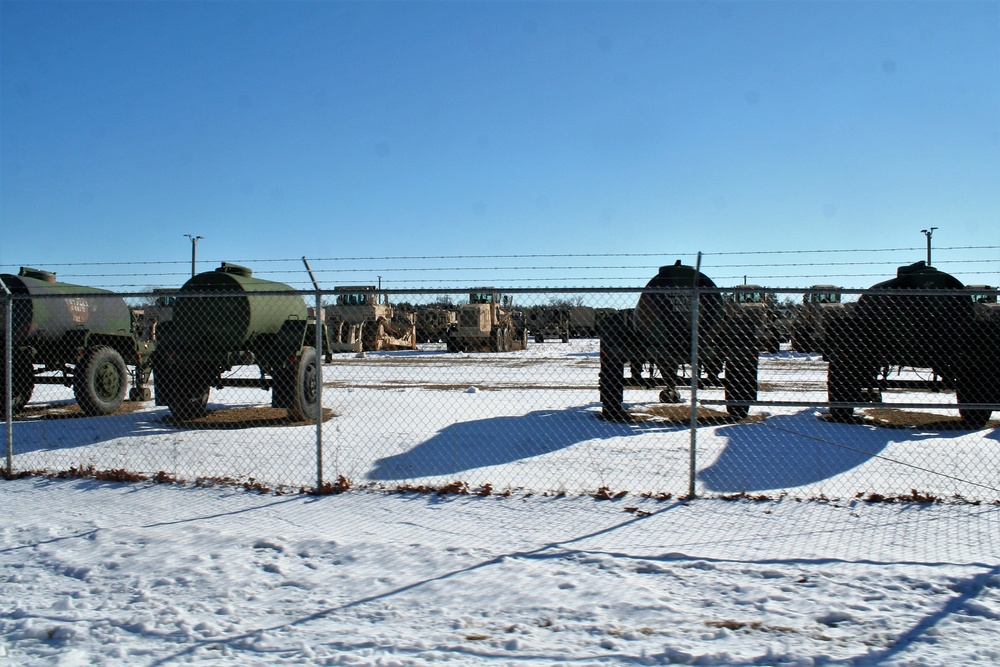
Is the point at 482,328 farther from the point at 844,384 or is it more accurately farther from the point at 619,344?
the point at 844,384

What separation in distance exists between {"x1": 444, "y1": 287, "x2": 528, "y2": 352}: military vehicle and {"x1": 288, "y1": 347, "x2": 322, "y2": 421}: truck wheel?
2050cm

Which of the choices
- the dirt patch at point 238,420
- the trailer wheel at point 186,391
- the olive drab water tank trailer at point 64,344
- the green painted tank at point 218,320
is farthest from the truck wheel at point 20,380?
the green painted tank at point 218,320

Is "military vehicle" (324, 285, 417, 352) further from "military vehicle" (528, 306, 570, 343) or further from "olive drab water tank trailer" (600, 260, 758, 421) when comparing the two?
"olive drab water tank trailer" (600, 260, 758, 421)

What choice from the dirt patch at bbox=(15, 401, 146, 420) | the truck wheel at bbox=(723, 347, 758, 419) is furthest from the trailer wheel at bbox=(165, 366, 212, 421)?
the truck wheel at bbox=(723, 347, 758, 419)

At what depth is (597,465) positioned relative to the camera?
22.9 feet

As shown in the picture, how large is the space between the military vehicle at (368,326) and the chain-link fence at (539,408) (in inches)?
703

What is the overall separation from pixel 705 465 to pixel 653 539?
2441 millimetres

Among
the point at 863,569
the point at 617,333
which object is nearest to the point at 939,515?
the point at 863,569

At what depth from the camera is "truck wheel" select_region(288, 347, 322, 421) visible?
9703 millimetres

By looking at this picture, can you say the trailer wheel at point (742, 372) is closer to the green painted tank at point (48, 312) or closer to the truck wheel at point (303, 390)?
the truck wheel at point (303, 390)

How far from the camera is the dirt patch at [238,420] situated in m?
9.68

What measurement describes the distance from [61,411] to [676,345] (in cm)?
977

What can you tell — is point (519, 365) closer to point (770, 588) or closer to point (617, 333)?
point (617, 333)

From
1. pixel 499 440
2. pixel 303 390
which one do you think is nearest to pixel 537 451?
pixel 499 440
